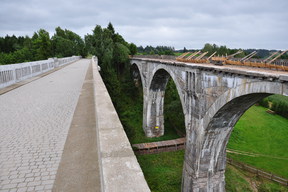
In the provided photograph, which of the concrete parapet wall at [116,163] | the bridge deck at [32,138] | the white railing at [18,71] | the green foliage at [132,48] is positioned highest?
the green foliage at [132,48]

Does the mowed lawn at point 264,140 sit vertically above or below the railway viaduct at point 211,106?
below

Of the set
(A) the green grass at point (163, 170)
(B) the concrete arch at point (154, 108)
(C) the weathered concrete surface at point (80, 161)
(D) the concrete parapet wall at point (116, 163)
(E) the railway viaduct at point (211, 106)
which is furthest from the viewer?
(B) the concrete arch at point (154, 108)

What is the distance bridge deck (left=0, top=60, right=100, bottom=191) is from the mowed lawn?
20.4 meters

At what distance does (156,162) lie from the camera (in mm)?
20016

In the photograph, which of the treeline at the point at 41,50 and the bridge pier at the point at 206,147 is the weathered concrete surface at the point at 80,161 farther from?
the treeline at the point at 41,50

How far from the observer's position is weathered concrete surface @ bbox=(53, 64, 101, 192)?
112 inches

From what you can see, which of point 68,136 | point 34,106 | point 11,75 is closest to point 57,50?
point 11,75

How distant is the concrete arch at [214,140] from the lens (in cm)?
965

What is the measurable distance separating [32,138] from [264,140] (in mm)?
29857

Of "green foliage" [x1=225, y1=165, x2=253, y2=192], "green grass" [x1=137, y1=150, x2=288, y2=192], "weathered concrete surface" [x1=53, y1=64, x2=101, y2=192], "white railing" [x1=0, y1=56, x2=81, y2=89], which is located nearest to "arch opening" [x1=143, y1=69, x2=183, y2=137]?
"green grass" [x1=137, y1=150, x2=288, y2=192]

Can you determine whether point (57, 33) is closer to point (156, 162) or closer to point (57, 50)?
point (57, 50)

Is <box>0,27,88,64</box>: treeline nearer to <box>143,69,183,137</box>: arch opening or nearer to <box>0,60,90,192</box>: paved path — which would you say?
<box>143,69,183,137</box>: arch opening

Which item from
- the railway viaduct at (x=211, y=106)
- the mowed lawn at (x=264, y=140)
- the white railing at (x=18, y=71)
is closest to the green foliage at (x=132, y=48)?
the white railing at (x=18, y=71)

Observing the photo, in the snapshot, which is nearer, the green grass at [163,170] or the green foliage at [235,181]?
the green foliage at [235,181]
